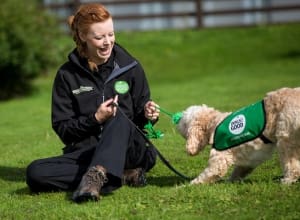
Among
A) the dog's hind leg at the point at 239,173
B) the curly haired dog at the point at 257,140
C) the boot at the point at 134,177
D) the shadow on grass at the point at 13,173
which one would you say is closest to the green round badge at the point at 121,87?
the curly haired dog at the point at 257,140

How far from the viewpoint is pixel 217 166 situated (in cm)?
630

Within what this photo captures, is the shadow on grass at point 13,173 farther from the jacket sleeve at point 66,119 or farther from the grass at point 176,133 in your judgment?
→ the jacket sleeve at point 66,119

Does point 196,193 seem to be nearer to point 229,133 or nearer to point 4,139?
point 229,133

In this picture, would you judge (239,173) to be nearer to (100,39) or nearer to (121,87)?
(121,87)

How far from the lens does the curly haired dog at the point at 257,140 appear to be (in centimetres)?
591

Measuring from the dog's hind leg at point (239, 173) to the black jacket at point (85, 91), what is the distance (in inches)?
42.0

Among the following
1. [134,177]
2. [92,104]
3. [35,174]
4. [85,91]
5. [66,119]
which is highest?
[85,91]

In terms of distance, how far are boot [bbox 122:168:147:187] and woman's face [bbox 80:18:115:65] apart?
43.5 inches

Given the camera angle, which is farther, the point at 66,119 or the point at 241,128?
the point at 66,119

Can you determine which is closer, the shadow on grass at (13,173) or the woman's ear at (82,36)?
the woman's ear at (82,36)

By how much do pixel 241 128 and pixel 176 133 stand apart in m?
3.25

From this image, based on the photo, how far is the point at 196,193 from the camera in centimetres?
595

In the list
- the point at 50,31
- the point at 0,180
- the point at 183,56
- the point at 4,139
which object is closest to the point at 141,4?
the point at 183,56

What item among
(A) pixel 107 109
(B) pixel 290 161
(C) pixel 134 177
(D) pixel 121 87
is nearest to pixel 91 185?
(A) pixel 107 109
